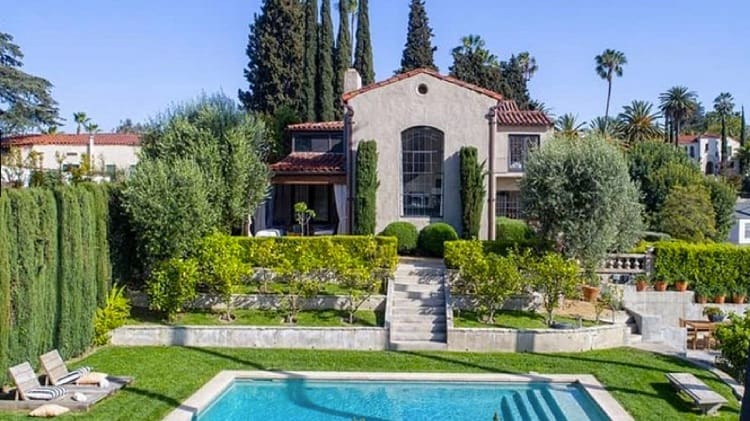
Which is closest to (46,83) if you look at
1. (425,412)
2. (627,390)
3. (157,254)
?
(157,254)

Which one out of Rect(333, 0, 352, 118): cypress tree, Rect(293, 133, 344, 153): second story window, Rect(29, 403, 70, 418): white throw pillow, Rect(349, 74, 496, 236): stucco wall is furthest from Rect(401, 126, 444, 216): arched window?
Rect(333, 0, 352, 118): cypress tree

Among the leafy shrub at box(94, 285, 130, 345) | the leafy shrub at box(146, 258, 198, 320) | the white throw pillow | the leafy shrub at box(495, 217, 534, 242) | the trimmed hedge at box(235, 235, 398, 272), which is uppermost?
the leafy shrub at box(495, 217, 534, 242)

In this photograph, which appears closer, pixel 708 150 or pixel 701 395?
pixel 701 395

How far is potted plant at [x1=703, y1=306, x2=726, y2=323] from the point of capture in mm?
23719

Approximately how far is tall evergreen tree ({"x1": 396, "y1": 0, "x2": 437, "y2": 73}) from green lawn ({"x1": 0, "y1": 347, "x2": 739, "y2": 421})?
46.5 meters

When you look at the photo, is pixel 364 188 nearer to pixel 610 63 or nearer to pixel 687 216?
pixel 687 216

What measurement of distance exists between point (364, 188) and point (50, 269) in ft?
49.1

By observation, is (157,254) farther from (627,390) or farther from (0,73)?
(0,73)

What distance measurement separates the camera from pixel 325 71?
52.0m

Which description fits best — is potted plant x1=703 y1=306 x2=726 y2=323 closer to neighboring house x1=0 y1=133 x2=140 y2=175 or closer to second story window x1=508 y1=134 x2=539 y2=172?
second story window x1=508 y1=134 x2=539 y2=172

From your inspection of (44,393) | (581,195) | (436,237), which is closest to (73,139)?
(436,237)

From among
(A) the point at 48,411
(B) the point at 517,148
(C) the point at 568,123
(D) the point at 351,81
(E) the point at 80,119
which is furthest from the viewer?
(E) the point at 80,119

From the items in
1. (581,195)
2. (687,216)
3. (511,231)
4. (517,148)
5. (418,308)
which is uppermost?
(517,148)

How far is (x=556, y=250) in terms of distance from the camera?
24469 mm
